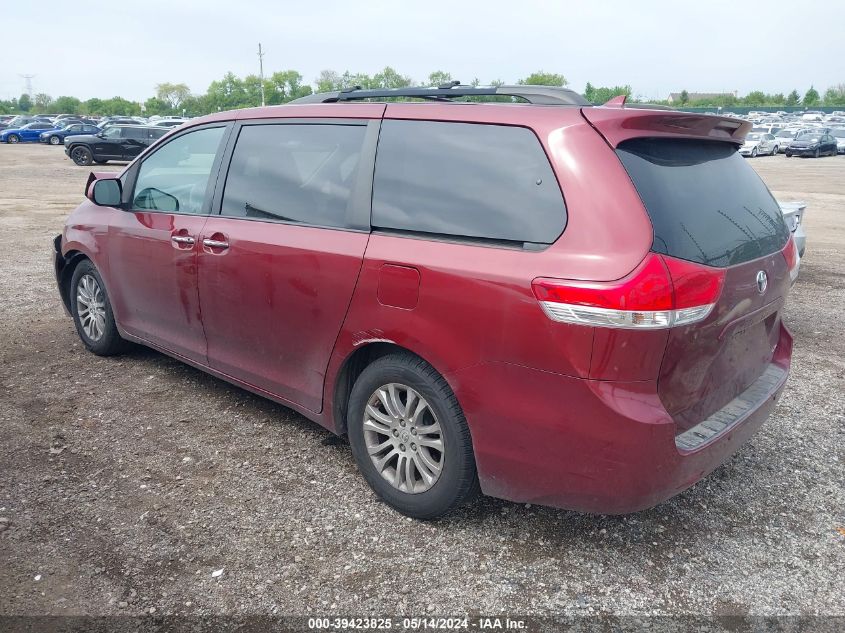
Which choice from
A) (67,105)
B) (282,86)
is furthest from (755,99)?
(67,105)

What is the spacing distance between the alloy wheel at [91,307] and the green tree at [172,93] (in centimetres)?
16011

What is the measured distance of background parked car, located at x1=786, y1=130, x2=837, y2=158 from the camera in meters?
38.2

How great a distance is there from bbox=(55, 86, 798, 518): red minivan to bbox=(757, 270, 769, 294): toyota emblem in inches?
0.5

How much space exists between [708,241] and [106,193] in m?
3.77

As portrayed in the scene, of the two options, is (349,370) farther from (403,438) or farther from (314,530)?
(314,530)

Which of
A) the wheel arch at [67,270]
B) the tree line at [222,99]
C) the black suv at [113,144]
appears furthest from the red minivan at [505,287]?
the tree line at [222,99]

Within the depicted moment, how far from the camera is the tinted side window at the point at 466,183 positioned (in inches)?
104

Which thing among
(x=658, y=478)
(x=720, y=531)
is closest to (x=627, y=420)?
(x=658, y=478)

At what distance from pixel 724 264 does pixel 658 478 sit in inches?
33.4

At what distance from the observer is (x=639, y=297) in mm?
2383

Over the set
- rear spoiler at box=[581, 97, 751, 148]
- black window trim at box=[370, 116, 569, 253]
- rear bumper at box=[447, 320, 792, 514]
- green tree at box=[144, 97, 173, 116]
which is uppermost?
rear spoiler at box=[581, 97, 751, 148]

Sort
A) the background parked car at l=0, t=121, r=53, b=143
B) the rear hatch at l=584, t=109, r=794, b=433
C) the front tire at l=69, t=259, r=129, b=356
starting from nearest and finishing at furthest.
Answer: the rear hatch at l=584, t=109, r=794, b=433 → the front tire at l=69, t=259, r=129, b=356 → the background parked car at l=0, t=121, r=53, b=143

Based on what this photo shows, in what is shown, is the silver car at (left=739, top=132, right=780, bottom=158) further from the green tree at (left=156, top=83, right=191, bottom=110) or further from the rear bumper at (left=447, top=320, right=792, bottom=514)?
the green tree at (left=156, top=83, right=191, bottom=110)

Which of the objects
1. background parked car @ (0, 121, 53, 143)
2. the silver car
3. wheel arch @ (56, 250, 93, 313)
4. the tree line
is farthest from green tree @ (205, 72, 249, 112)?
wheel arch @ (56, 250, 93, 313)
